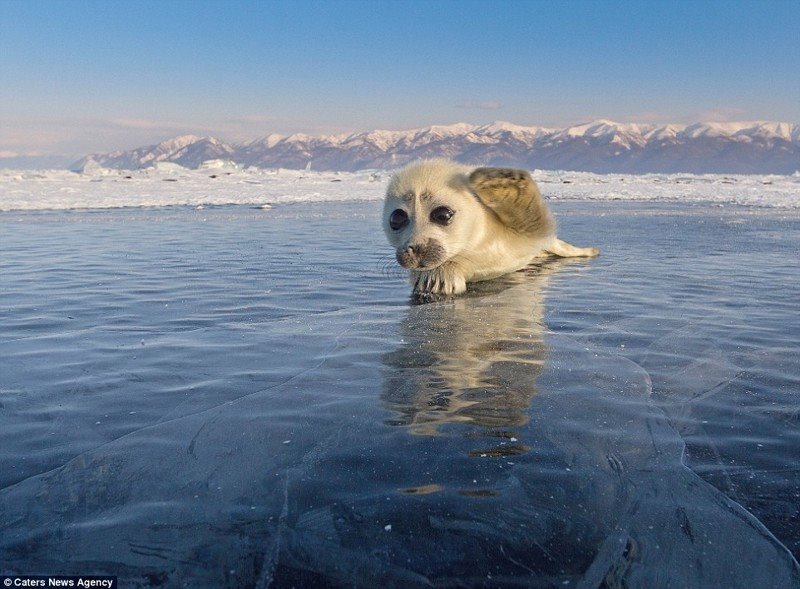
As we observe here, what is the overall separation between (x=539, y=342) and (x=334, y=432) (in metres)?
1.70

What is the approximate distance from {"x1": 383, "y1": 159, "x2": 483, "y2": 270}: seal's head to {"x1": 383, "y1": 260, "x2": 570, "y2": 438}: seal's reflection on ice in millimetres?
476

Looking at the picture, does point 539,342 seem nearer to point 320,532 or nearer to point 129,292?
point 320,532

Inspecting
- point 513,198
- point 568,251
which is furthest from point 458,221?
point 568,251

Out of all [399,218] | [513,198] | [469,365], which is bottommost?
[469,365]

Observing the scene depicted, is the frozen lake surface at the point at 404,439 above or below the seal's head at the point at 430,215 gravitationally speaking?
below

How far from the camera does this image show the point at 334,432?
88.8 inches

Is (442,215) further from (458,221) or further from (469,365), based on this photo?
(469,365)

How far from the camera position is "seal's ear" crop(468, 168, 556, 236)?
555cm

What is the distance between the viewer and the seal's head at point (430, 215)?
519 cm

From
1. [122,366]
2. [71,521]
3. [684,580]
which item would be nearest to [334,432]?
[71,521]

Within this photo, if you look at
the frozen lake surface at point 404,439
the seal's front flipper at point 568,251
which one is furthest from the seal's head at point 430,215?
the seal's front flipper at point 568,251

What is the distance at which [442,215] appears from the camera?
538 cm

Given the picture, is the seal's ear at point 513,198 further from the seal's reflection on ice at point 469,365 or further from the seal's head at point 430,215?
the seal's reflection on ice at point 469,365

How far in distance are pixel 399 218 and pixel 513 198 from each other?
1.05 metres
